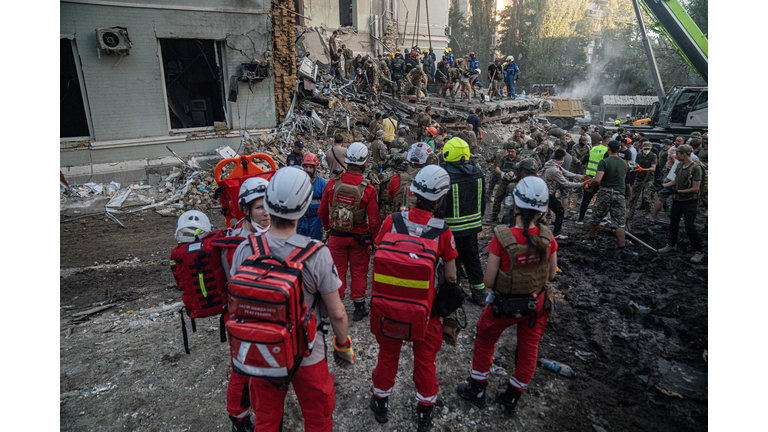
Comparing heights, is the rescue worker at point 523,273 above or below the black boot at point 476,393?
above

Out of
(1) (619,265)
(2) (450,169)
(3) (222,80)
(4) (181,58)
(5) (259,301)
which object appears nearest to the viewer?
(5) (259,301)

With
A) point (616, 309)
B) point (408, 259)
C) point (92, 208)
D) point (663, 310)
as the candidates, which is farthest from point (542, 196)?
point (92, 208)

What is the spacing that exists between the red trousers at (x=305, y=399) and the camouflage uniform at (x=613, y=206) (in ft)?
19.9

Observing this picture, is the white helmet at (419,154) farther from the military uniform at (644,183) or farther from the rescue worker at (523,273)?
the military uniform at (644,183)

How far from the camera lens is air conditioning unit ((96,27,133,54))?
861 centimetres

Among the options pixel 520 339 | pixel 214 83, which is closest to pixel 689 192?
pixel 520 339

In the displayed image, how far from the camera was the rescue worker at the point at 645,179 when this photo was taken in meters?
8.32

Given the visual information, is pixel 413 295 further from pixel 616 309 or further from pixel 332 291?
pixel 616 309

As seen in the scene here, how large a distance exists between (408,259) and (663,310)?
13.2 ft

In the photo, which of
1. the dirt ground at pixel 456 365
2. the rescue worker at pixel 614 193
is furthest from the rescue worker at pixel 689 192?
the rescue worker at pixel 614 193

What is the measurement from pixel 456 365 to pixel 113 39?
10220mm

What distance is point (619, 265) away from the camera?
20.0 ft

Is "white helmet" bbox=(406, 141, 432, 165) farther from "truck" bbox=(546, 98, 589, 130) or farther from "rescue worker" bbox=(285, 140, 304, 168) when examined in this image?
"truck" bbox=(546, 98, 589, 130)

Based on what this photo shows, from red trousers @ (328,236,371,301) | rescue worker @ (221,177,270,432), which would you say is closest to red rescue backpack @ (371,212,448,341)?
rescue worker @ (221,177,270,432)
